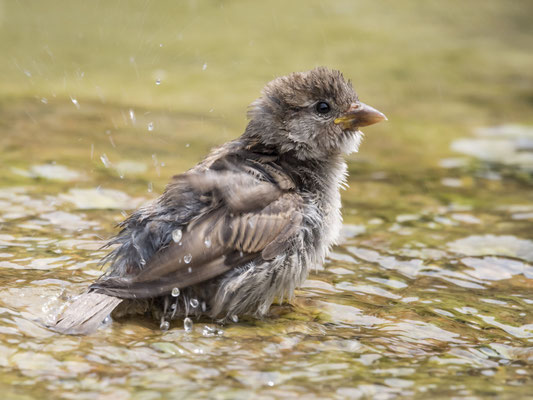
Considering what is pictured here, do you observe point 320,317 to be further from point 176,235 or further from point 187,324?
point 176,235

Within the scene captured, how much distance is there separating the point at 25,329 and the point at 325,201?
1.80m

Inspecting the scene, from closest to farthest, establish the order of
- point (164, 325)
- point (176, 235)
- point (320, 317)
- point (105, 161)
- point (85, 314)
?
1. point (85, 314)
2. point (164, 325)
3. point (176, 235)
4. point (320, 317)
5. point (105, 161)

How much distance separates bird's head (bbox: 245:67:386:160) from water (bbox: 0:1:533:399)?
0.82 m

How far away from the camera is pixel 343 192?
6.69m

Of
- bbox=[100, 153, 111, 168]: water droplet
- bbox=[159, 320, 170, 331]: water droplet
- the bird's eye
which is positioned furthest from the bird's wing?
bbox=[100, 153, 111, 168]: water droplet

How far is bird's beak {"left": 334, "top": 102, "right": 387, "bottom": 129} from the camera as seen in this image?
484 centimetres

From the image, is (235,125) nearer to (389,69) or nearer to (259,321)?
(389,69)

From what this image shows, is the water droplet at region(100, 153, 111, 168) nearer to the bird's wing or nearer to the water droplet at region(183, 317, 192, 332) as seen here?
the bird's wing

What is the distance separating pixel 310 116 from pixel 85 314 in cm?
189

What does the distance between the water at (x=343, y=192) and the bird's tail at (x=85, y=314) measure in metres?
0.06

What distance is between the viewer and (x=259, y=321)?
13.5 feet

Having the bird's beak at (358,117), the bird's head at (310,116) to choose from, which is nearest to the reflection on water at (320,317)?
the bird's head at (310,116)

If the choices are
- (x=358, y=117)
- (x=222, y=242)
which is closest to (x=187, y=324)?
(x=222, y=242)

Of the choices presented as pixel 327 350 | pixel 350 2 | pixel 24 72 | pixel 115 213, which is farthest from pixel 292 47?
pixel 327 350
